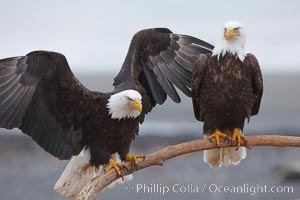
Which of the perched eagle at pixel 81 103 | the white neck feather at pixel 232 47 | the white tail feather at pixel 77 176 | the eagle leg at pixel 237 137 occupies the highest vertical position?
the white neck feather at pixel 232 47

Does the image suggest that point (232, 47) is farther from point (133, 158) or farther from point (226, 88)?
point (133, 158)

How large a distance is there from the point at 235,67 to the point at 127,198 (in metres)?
2.27

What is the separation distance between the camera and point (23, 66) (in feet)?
15.0

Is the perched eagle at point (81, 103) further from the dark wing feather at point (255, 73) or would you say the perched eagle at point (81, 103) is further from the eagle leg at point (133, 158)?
the dark wing feather at point (255, 73)

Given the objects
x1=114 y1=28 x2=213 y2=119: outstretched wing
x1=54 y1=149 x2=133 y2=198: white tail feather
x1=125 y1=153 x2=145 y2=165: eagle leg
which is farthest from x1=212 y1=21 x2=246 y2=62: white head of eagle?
x1=54 y1=149 x2=133 y2=198: white tail feather

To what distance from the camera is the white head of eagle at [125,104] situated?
452 centimetres

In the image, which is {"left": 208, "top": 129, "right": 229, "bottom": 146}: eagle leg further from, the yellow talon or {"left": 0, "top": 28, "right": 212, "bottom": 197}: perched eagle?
the yellow talon

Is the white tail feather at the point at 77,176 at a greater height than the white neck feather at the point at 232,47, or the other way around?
the white neck feather at the point at 232,47

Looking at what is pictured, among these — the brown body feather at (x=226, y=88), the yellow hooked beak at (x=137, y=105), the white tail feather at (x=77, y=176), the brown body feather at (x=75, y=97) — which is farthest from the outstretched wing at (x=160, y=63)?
the white tail feather at (x=77, y=176)

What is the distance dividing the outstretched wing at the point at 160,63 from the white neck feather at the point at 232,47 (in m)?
0.32

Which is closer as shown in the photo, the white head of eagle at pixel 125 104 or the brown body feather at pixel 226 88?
the white head of eagle at pixel 125 104

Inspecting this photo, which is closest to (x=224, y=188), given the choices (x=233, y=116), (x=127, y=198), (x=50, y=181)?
(x=127, y=198)

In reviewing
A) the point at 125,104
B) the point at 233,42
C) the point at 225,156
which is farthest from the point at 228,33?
the point at 225,156

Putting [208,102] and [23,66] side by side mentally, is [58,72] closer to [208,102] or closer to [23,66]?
[23,66]
